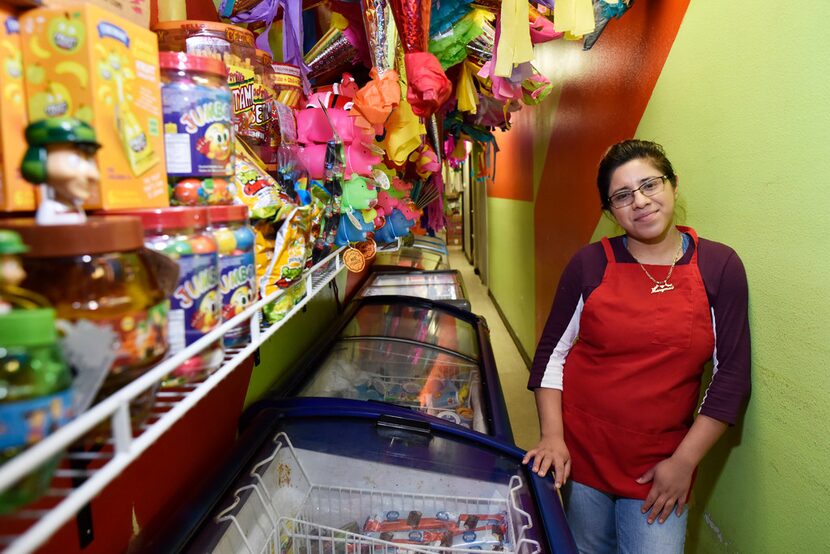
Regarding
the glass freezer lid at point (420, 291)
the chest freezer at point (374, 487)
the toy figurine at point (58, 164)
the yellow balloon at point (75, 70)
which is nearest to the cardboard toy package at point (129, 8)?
the yellow balloon at point (75, 70)

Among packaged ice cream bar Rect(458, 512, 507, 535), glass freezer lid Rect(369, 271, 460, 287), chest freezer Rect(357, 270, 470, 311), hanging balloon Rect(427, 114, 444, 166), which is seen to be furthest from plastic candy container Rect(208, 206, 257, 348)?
glass freezer lid Rect(369, 271, 460, 287)

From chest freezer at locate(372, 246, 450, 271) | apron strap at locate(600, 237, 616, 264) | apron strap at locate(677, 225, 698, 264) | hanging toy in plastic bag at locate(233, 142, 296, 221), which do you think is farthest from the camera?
chest freezer at locate(372, 246, 450, 271)

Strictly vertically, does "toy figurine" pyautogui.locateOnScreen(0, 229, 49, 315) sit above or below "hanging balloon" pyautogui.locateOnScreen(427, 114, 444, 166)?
below

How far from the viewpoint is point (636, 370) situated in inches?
55.7

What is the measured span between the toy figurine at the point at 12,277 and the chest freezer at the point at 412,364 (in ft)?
4.54

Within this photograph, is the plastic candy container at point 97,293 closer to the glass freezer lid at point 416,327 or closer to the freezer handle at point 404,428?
the freezer handle at point 404,428

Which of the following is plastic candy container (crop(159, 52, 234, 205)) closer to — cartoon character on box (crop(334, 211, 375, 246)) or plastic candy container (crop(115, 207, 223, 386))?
plastic candy container (crop(115, 207, 223, 386))

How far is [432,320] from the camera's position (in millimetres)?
2994

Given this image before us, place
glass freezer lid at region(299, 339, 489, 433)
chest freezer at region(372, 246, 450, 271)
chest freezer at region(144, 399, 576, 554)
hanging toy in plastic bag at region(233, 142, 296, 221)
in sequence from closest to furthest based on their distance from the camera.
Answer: hanging toy in plastic bag at region(233, 142, 296, 221) < chest freezer at region(144, 399, 576, 554) < glass freezer lid at region(299, 339, 489, 433) < chest freezer at region(372, 246, 450, 271)

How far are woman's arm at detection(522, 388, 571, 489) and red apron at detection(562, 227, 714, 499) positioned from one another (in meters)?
0.07

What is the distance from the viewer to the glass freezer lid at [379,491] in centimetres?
131

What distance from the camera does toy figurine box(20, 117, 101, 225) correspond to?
0.44 m

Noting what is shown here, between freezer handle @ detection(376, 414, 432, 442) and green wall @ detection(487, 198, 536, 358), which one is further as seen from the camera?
green wall @ detection(487, 198, 536, 358)

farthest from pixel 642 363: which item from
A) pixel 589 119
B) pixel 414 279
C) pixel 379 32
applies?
pixel 414 279
